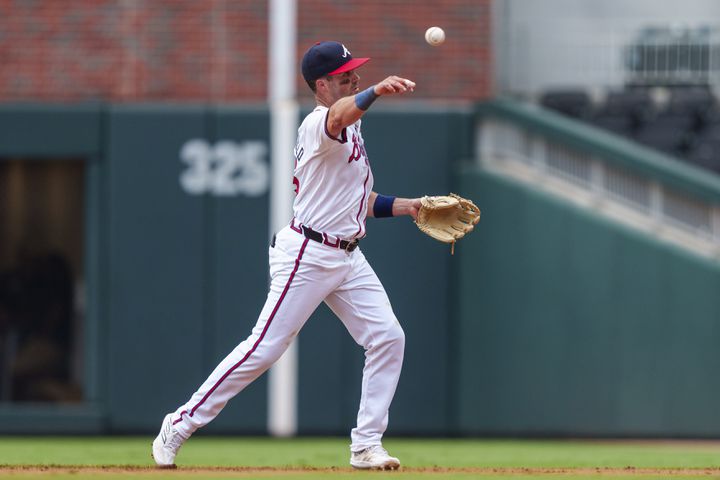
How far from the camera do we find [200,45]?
35.1 feet

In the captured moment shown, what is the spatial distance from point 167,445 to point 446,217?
170 cm

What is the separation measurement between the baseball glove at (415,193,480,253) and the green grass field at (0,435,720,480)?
1.11 metres

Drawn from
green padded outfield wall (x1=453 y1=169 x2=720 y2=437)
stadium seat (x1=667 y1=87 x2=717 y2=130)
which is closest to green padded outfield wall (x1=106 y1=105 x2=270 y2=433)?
green padded outfield wall (x1=453 y1=169 x2=720 y2=437)

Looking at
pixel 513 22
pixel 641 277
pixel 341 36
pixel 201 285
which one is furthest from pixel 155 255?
pixel 513 22

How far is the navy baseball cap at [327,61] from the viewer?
594 centimetres

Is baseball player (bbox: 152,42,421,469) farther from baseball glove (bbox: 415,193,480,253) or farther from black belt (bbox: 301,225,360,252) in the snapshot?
baseball glove (bbox: 415,193,480,253)

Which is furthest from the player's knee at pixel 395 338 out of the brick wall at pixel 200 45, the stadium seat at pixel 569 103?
the stadium seat at pixel 569 103

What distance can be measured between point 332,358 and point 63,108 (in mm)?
2894

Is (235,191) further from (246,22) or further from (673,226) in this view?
(673,226)

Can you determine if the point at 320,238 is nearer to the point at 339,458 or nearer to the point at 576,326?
the point at 339,458

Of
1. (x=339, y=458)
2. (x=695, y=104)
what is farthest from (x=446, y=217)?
(x=695, y=104)

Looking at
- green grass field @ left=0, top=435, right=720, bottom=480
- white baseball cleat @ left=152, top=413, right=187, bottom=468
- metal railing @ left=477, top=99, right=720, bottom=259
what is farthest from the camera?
metal railing @ left=477, top=99, right=720, bottom=259

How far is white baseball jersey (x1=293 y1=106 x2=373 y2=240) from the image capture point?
5.92 metres

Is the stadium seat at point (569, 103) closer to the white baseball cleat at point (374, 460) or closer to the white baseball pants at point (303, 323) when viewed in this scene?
the white baseball pants at point (303, 323)
